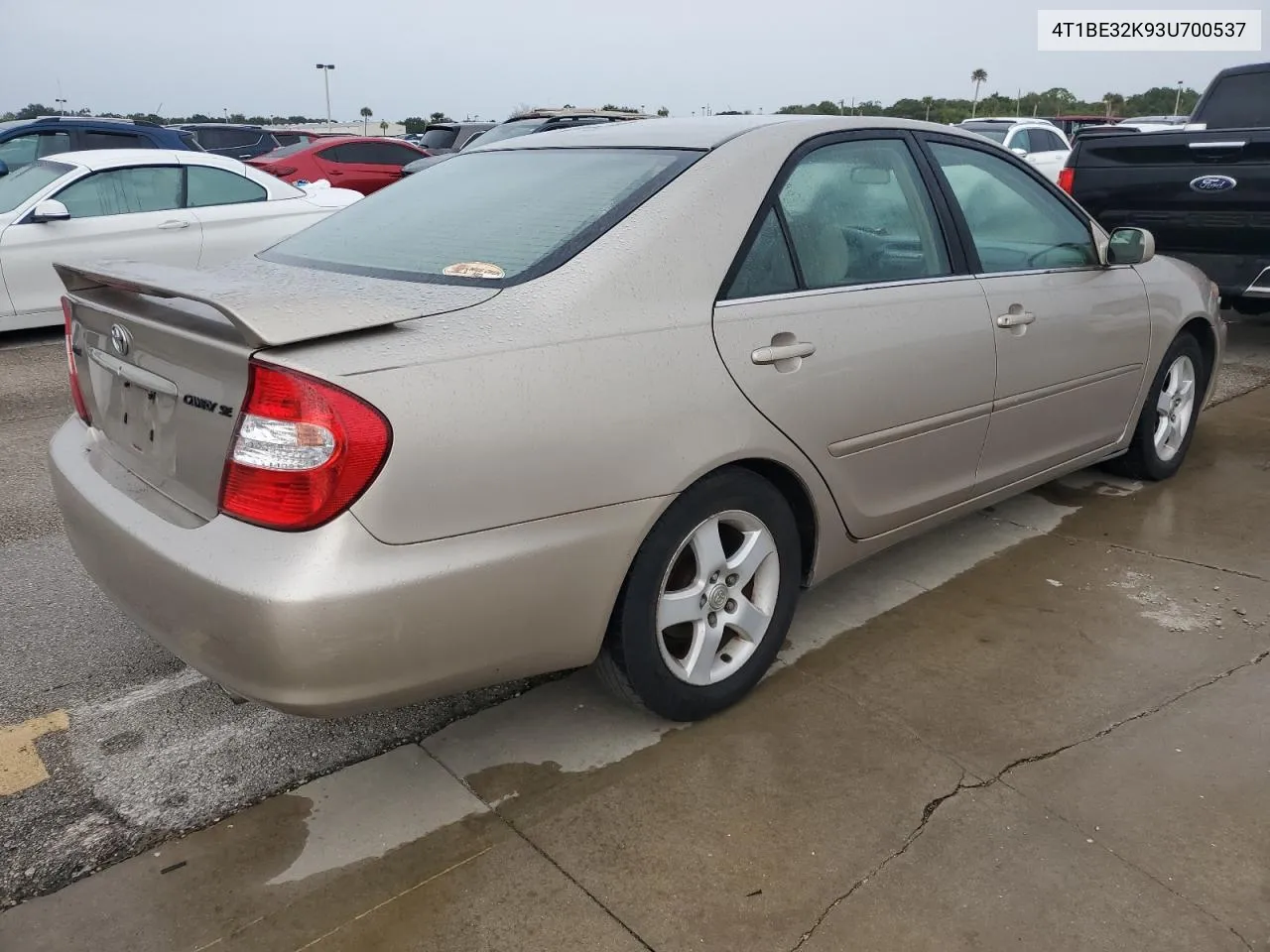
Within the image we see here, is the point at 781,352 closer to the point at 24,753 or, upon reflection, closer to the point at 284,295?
the point at 284,295

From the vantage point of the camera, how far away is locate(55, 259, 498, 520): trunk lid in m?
2.10

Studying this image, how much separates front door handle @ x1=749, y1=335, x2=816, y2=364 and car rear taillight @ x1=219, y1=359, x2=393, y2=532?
102 cm

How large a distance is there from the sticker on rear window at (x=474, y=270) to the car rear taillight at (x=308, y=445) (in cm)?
61

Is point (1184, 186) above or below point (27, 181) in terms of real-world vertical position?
below

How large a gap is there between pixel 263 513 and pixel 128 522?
1.58 ft

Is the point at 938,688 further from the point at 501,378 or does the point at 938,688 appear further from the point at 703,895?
the point at 501,378

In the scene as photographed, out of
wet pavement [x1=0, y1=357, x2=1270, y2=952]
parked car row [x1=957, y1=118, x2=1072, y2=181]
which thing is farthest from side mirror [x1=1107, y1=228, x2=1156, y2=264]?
parked car row [x1=957, y1=118, x2=1072, y2=181]

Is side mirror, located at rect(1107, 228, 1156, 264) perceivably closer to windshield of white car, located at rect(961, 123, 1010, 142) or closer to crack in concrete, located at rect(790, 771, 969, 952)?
crack in concrete, located at rect(790, 771, 969, 952)

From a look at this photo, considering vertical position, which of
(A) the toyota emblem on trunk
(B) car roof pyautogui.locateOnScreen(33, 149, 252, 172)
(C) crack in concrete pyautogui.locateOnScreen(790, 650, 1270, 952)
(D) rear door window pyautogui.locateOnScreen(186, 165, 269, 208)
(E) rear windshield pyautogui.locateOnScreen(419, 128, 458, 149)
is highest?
(E) rear windshield pyautogui.locateOnScreen(419, 128, 458, 149)

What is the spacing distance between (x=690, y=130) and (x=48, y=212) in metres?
6.00

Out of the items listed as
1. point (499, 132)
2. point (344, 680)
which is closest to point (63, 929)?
point (344, 680)

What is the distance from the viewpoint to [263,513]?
6.81 ft

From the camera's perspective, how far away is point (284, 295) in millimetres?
2203

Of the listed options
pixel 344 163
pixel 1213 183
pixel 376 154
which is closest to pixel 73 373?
pixel 1213 183
